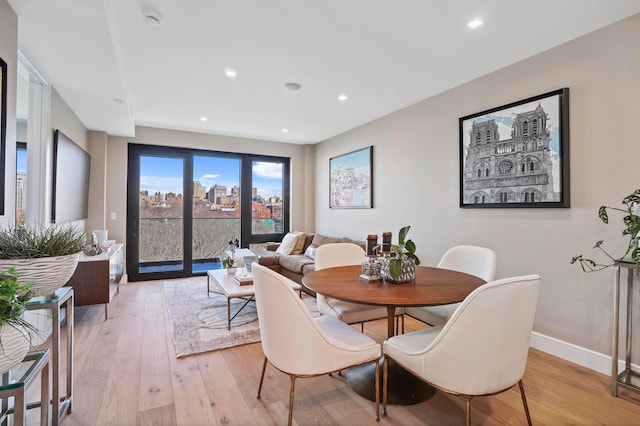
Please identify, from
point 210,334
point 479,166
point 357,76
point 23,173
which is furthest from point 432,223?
point 23,173

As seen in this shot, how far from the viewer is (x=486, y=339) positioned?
4.56 feet

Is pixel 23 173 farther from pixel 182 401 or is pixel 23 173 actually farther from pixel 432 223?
pixel 432 223

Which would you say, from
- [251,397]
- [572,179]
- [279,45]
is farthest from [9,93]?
[572,179]

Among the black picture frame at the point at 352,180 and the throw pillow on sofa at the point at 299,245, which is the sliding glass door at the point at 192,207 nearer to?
the throw pillow on sofa at the point at 299,245

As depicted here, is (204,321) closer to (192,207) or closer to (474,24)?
(192,207)

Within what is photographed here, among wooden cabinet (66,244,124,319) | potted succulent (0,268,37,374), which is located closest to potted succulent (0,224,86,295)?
potted succulent (0,268,37,374)

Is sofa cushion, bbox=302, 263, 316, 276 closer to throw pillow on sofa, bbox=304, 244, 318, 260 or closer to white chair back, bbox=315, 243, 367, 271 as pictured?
throw pillow on sofa, bbox=304, 244, 318, 260

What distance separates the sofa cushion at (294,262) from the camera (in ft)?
14.4

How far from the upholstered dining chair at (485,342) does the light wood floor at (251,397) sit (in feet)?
1.66

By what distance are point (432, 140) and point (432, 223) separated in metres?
0.98

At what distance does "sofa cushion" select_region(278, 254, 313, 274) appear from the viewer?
14.4 ft

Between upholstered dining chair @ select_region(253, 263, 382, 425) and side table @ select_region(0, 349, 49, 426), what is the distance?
3.12ft

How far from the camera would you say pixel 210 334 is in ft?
9.79

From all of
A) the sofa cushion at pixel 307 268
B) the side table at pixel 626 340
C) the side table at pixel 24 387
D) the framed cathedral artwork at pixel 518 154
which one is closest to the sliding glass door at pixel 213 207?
the sofa cushion at pixel 307 268
